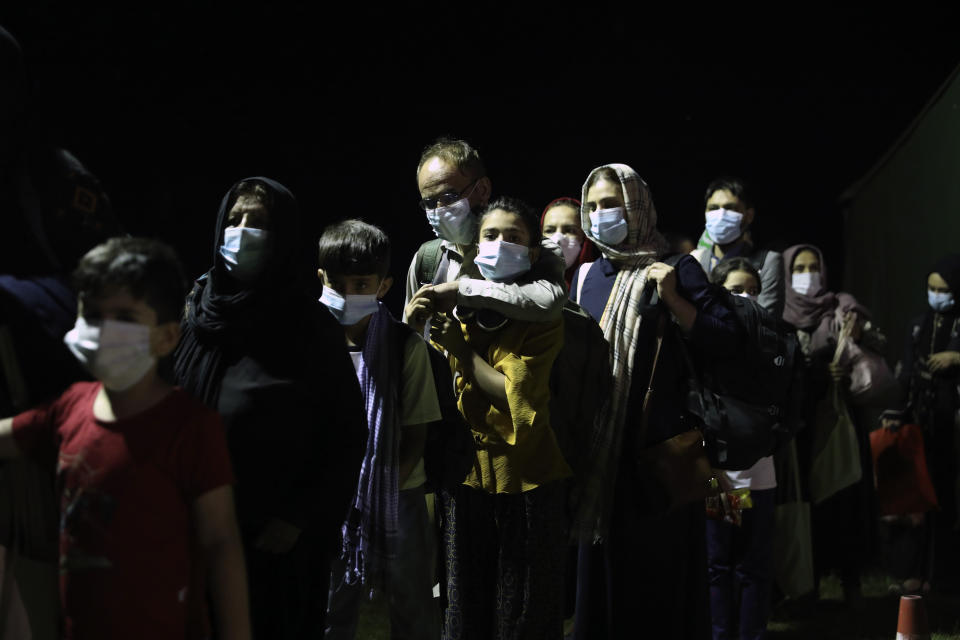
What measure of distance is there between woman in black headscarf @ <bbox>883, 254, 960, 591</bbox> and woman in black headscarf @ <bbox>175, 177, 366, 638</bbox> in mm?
4874

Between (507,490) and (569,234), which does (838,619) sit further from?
(507,490)

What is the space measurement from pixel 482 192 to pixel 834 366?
2640 millimetres

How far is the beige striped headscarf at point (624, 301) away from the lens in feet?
12.8

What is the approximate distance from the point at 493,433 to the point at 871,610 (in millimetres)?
3542

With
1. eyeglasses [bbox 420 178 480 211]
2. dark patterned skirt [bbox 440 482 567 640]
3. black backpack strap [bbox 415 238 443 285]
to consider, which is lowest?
dark patterned skirt [bbox 440 482 567 640]

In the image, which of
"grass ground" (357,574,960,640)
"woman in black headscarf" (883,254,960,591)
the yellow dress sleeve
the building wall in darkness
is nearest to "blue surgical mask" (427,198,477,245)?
the yellow dress sleeve

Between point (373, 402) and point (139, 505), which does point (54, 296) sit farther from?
point (373, 402)

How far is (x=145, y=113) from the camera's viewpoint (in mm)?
5273

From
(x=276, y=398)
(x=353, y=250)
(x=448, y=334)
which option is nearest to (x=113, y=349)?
(x=276, y=398)

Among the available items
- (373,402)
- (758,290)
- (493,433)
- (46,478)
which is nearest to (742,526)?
(758,290)

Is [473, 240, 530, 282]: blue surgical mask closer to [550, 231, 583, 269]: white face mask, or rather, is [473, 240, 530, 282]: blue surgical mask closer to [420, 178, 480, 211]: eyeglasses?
[420, 178, 480, 211]: eyeglasses

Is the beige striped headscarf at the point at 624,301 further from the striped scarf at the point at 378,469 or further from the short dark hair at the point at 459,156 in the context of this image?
the striped scarf at the point at 378,469

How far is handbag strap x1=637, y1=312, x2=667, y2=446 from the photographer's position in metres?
3.89

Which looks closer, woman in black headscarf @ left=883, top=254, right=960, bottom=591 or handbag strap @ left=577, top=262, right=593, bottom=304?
handbag strap @ left=577, top=262, right=593, bottom=304
